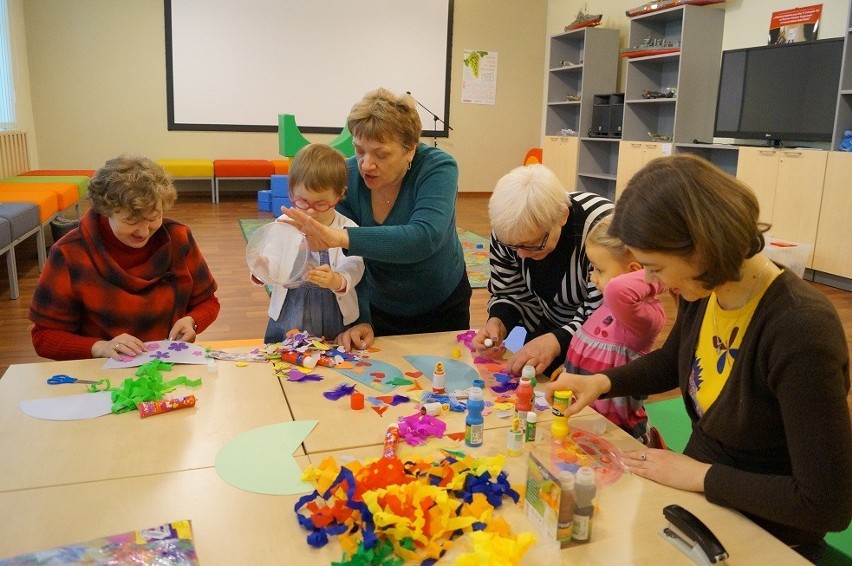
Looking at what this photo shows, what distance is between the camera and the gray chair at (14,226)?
4133 millimetres

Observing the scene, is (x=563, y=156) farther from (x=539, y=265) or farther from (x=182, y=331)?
(x=182, y=331)

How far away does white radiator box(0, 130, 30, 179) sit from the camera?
6488 mm

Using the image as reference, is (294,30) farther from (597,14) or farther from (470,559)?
(470,559)

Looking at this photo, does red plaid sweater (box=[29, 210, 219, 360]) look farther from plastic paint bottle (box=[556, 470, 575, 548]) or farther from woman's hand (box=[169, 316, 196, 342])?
plastic paint bottle (box=[556, 470, 575, 548])

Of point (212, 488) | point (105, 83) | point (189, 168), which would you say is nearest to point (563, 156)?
point (189, 168)

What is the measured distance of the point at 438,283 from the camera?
2.15 m

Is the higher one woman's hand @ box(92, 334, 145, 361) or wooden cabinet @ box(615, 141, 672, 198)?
wooden cabinet @ box(615, 141, 672, 198)

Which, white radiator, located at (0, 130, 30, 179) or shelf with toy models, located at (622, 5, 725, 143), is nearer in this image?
white radiator, located at (0, 130, 30, 179)

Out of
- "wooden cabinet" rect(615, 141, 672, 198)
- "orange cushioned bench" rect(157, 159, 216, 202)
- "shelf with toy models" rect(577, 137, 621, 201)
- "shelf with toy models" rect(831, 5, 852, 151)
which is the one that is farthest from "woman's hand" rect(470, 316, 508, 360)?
"orange cushioned bench" rect(157, 159, 216, 202)

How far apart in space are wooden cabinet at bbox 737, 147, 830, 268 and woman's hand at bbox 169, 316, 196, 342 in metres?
4.62

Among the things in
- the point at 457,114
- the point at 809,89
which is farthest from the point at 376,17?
the point at 809,89

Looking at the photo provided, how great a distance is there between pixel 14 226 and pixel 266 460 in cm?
386

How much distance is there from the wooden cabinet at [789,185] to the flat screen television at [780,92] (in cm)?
24

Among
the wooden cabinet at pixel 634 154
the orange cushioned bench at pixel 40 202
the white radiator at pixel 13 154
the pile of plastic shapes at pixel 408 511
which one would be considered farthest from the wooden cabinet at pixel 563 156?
the pile of plastic shapes at pixel 408 511
